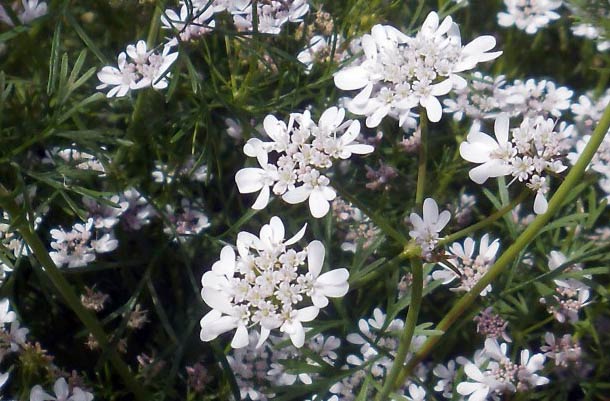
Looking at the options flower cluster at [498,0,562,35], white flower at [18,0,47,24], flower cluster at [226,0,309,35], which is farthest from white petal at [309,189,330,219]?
flower cluster at [498,0,562,35]

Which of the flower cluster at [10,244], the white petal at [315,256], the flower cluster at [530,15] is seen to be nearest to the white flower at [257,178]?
the white petal at [315,256]

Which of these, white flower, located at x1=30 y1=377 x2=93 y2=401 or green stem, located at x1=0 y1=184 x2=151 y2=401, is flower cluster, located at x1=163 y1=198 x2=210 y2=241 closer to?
green stem, located at x1=0 y1=184 x2=151 y2=401

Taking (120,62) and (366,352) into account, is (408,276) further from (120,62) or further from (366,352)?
(120,62)

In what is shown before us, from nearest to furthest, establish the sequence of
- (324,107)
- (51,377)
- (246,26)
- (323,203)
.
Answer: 1. (323,203)
2. (51,377)
3. (246,26)
4. (324,107)

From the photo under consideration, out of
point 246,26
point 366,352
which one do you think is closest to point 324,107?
point 246,26

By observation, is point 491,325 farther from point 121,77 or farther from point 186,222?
point 121,77
